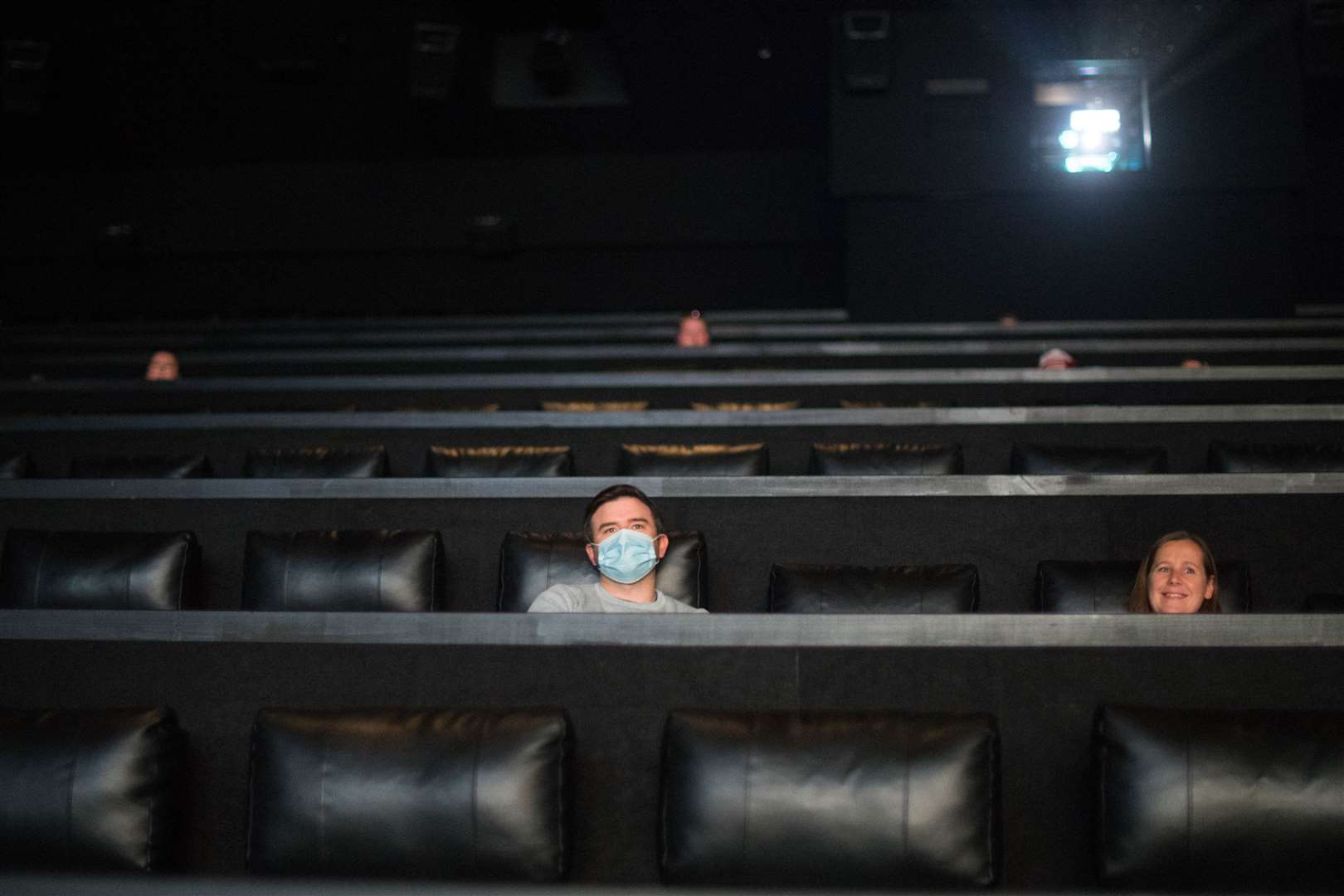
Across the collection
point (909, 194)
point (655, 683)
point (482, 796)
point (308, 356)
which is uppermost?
point (909, 194)

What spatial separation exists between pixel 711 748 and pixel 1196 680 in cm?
71

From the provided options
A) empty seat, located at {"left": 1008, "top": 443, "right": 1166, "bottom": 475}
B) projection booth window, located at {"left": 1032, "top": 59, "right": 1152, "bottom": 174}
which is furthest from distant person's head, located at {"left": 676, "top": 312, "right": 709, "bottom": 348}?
empty seat, located at {"left": 1008, "top": 443, "right": 1166, "bottom": 475}

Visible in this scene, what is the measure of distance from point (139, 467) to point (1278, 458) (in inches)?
120

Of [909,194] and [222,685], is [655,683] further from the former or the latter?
[909,194]

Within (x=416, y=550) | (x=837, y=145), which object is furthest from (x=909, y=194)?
(x=416, y=550)

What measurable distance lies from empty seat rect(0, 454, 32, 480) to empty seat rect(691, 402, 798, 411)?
1.99 m

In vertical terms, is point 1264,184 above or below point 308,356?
above

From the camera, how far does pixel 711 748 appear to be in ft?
4.93

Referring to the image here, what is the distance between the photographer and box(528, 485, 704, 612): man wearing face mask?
2.24 meters

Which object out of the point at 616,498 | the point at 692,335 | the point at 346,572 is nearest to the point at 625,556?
the point at 616,498

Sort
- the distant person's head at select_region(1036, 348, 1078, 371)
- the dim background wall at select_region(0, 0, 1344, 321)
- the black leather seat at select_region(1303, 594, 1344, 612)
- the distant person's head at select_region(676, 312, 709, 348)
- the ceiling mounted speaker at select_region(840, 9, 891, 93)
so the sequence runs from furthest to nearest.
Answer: the dim background wall at select_region(0, 0, 1344, 321) < the ceiling mounted speaker at select_region(840, 9, 891, 93) < the distant person's head at select_region(676, 312, 709, 348) < the distant person's head at select_region(1036, 348, 1078, 371) < the black leather seat at select_region(1303, 594, 1344, 612)

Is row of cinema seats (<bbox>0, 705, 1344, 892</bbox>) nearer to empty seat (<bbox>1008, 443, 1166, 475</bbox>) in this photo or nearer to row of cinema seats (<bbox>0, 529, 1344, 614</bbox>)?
row of cinema seats (<bbox>0, 529, 1344, 614</bbox>)

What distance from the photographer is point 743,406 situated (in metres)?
4.16

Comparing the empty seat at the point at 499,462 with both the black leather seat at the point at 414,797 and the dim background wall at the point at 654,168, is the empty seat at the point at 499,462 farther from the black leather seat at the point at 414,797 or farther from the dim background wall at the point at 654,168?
the dim background wall at the point at 654,168
